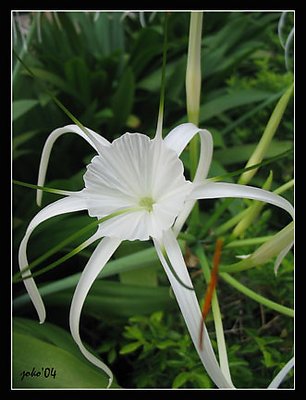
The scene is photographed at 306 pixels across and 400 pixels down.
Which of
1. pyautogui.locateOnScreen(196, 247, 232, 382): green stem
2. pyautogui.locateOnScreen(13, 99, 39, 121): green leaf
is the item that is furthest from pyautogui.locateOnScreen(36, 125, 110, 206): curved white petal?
pyautogui.locateOnScreen(13, 99, 39, 121): green leaf

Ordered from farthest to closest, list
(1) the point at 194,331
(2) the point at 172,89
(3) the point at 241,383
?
1. (2) the point at 172,89
2. (3) the point at 241,383
3. (1) the point at 194,331

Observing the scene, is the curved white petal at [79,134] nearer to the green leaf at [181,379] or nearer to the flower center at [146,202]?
the flower center at [146,202]

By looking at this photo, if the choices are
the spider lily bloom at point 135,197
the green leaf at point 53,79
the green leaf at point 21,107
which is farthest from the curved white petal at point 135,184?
the green leaf at point 53,79

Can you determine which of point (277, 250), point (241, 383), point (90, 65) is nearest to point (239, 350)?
point (241, 383)

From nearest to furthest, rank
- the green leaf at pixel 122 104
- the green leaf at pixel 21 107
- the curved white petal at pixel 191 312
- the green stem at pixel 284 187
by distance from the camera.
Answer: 1. the curved white petal at pixel 191 312
2. the green stem at pixel 284 187
3. the green leaf at pixel 21 107
4. the green leaf at pixel 122 104

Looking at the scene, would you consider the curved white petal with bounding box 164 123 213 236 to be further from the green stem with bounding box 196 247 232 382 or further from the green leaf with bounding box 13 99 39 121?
the green leaf with bounding box 13 99 39 121

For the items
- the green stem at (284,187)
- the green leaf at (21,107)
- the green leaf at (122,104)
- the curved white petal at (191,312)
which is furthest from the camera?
the green leaf at (122,104)

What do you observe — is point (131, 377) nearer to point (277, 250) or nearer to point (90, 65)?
point (277, 250)

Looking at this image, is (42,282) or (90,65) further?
(90,65)
